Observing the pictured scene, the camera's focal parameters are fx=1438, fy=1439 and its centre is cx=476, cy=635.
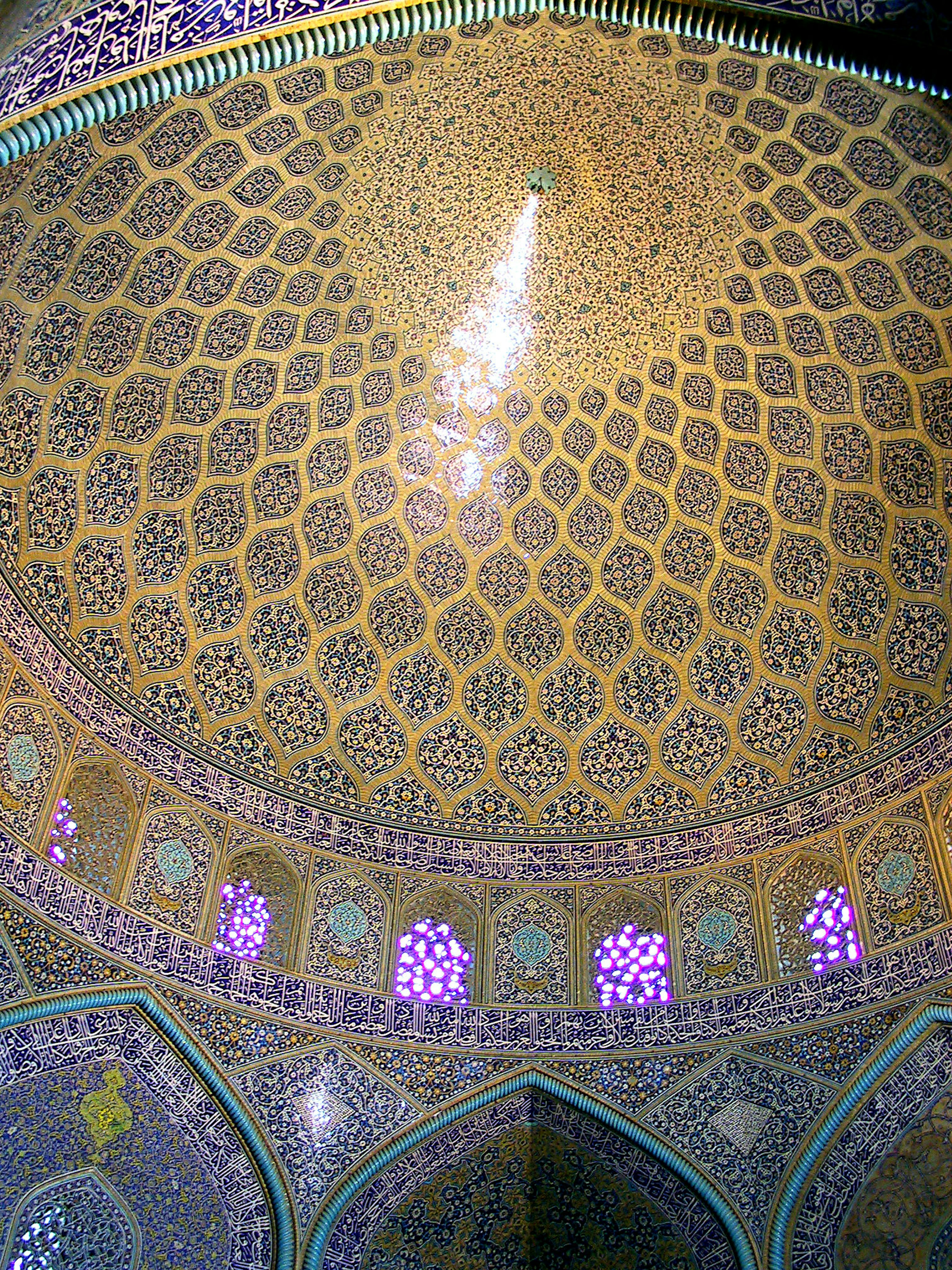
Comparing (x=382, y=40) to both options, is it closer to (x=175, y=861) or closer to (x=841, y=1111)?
(x=175, y=861)

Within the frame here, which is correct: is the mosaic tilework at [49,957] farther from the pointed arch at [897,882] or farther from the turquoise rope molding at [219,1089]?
the pointed arch at [897,882]

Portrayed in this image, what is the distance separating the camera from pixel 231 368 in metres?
12.6

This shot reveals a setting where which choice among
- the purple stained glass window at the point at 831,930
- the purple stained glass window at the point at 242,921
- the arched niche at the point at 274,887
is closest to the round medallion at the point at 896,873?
the purple stained glass window at the point at 831,930

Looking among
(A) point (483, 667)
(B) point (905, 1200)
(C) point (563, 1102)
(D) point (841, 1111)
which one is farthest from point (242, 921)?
(B) point (905, 1200)

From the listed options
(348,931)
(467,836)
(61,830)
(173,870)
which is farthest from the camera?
(467,836)

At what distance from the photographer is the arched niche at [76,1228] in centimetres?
1008

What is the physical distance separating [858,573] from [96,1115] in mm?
7567

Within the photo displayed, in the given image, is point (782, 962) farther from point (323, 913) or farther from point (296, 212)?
point (296, 212)

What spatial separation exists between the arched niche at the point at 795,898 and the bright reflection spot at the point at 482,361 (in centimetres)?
452

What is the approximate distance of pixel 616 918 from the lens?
12094mm

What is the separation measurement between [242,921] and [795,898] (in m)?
4.47

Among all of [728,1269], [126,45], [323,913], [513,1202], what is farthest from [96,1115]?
[126,45]

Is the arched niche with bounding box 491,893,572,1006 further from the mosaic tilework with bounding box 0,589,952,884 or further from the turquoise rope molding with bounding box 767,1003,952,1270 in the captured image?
the turquoise rope molding with bounding box 767,1003,952,1270

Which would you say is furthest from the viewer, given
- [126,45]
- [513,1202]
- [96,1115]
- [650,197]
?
[650,197]
